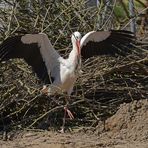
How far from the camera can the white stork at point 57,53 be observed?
17.9 ft

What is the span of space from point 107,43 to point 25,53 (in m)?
1.05

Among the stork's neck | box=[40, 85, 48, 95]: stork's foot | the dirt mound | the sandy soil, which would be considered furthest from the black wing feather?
the dirt mound

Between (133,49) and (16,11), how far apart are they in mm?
1624

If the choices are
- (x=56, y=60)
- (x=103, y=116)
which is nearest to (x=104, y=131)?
(x=103, y=116)

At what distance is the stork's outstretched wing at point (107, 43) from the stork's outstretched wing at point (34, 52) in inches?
17.0

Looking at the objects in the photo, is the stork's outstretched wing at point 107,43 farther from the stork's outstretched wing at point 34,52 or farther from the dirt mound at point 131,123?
the dirt mound at point 131,123

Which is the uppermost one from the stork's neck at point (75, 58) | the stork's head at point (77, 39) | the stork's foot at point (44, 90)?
the stork's head at point (77, 39)

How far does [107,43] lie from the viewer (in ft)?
19.8

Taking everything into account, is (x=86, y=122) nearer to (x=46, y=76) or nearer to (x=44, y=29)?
(x=46, y=76)

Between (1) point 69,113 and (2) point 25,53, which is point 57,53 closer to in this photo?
(2) point 25,53

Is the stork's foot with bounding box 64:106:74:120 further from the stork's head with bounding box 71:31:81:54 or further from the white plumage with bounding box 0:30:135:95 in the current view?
the stork's head with bounding box 71:31:81:54

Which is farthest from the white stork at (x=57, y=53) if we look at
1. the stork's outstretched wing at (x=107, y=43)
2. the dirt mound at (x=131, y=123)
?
the dirt mound at (x=131, y=123)

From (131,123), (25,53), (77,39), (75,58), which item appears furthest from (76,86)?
(131,123)

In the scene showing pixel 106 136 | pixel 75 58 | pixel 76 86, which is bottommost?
pixel 106 136
